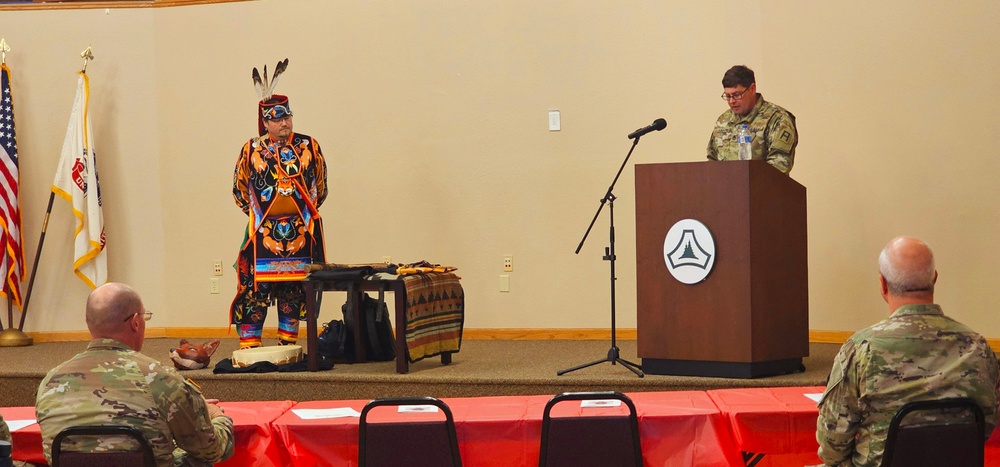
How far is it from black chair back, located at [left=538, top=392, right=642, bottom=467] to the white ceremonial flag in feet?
16.7

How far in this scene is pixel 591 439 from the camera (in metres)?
2.56

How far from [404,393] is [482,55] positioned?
285 cm

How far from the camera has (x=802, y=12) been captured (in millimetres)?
5938

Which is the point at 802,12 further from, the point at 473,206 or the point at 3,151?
the point at 3,151

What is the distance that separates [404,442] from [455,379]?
2.10 meters

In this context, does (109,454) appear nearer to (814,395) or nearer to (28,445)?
(28,445)

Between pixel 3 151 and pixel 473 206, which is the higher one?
pixel 3 151

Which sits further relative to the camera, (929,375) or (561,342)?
(561,342)

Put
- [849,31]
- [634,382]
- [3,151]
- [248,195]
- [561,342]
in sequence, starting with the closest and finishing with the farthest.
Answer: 1. [634,382]
2. [248,195]
3. [849,31]
4. [561,342]
5. [3,151]

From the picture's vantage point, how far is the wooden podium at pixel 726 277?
168 inches

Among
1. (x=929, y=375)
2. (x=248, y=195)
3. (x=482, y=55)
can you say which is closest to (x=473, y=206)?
(x=482, y=55)

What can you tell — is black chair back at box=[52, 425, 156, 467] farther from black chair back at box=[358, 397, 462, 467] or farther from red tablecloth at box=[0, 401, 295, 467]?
black chair back at box=[358, 397, 462, 467]

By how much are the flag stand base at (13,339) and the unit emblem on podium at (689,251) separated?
187 inches

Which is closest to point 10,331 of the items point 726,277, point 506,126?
point 506,126
